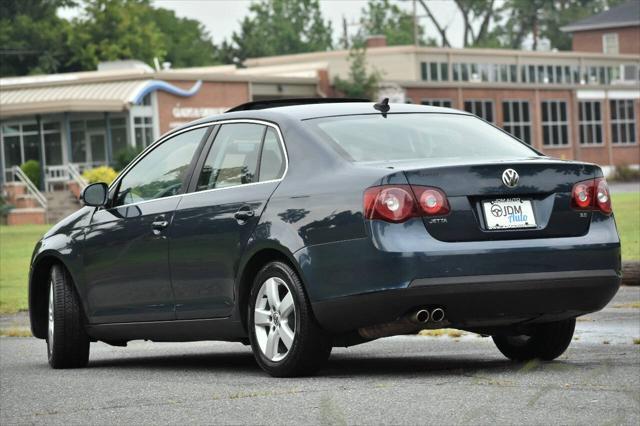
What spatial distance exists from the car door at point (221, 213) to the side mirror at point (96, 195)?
0.96 meters

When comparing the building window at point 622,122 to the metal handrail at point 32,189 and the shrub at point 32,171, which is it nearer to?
the shrub at point 32,171

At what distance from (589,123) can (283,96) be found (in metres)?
24.1

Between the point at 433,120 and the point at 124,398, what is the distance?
8.35ft

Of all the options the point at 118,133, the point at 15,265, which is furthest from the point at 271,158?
the point at 118,133

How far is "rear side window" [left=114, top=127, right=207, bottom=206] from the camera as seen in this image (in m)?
9.49

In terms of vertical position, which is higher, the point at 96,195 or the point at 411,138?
the point at 411,138

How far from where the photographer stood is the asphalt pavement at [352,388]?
6715 millimetres

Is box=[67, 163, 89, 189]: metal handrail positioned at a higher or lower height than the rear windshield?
lower

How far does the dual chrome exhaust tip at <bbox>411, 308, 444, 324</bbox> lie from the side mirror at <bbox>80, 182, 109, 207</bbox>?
2935 mm

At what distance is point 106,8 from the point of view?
303 feet

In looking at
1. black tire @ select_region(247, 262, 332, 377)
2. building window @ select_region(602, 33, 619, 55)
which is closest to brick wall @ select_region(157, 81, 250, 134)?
building window @ select_region(602, 33, 619, 55)

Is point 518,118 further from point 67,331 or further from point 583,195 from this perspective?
point 583,195

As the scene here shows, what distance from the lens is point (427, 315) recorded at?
309 inches

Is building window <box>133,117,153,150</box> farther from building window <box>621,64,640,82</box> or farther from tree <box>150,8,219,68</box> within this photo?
tree <box>150,8,219,68</box>
